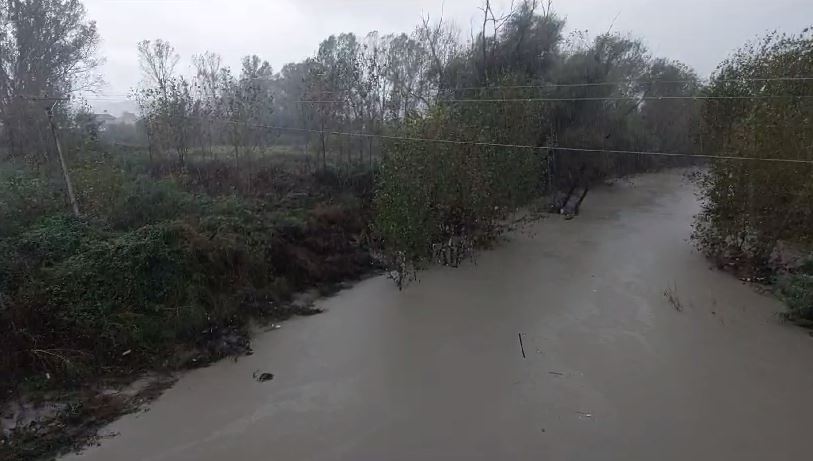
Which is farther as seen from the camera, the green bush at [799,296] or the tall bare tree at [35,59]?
the tall bare tree at [35,59]

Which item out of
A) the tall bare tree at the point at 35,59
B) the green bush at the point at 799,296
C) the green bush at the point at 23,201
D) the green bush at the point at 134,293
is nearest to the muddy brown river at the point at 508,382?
the green bush at the point at 799,296

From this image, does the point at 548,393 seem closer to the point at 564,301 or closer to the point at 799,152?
the point at 564,301

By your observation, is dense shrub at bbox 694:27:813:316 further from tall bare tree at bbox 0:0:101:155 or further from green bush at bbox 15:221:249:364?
tall bare tree at bbox 0:0:101:155

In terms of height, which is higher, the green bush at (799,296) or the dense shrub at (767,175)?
the dense shrub at (767,175)

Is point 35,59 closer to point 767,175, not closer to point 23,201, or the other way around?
point 23,201

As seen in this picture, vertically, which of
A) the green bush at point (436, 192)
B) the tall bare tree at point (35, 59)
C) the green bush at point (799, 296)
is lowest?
the green bush at point (799, 296)

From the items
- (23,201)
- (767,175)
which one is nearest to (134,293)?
(23,201)

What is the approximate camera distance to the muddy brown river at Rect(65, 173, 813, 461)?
203 inches

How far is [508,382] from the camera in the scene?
20.7ft

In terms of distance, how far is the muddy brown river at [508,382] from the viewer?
203 inches

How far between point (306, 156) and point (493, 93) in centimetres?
577

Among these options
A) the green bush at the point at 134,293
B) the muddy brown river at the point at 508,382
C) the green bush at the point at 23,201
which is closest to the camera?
the muddy brown river at the point at 508,382

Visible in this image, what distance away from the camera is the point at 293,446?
5.18 metres

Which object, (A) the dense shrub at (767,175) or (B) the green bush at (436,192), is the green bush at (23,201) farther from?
(A) the dense shrub at (767,175)
